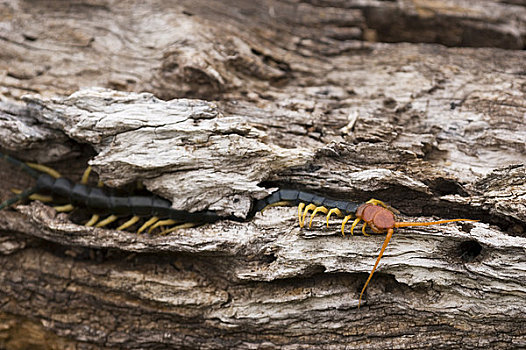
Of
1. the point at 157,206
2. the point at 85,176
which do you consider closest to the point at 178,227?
the point at 157,206

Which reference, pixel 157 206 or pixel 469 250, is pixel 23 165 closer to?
pixel 157 206

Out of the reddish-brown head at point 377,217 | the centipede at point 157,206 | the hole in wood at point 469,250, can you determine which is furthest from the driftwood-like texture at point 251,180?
the reddish-brown head at point 377,217

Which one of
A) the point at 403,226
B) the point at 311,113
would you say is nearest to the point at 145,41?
the point at 311,113

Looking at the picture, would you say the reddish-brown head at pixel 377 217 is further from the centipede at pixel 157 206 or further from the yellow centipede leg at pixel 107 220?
the yellow centipede leg at pixel 107 220

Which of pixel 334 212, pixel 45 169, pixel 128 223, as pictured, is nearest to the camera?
pixel 334 212

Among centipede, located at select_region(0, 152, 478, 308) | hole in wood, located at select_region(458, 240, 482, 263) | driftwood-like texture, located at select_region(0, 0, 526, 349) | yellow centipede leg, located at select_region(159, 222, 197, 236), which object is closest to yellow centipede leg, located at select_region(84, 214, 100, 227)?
centipede, located at select_region(0, 152, 478, 308)
